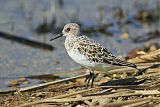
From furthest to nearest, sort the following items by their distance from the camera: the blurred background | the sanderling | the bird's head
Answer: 1. the blurred background
2. the bird's head
3. the sanderling

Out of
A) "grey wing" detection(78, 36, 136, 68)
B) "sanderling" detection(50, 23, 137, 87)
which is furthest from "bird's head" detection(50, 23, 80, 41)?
"grey wing" detection(78, 36, 136, 68)

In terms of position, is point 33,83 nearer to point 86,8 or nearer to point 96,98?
point 96,98

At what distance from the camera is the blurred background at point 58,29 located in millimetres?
8242

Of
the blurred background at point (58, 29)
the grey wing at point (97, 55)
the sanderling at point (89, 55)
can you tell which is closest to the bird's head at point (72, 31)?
the sanderling at point (89, 55)

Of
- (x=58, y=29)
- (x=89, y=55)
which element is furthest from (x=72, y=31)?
(x=58, y=29)

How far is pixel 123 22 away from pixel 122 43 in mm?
1204

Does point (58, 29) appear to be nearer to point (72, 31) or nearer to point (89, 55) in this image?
point (72, 31)

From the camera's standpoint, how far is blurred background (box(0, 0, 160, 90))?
824cm

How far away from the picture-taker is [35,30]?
991cm

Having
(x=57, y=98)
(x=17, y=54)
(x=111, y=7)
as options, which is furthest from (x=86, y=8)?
(x=57, y=98)

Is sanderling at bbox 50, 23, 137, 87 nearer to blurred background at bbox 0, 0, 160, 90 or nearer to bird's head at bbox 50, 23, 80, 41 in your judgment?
bird's head at bbox 50, 23, 80, 41

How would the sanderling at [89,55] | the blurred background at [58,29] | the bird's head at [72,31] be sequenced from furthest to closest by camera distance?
the blurred background at [58,29], the bird's head at [72,31], the sanderling at [89,55]

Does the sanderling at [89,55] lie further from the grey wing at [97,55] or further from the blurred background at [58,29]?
the blurred background at [58,29]

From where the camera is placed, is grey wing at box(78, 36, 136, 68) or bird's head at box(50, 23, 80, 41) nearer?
grey wing at box(78, 36, 136, 68)
